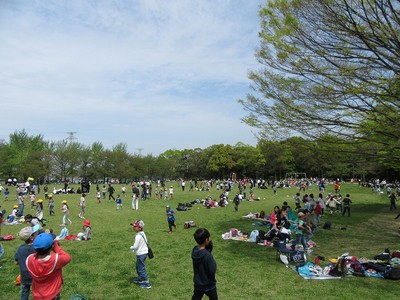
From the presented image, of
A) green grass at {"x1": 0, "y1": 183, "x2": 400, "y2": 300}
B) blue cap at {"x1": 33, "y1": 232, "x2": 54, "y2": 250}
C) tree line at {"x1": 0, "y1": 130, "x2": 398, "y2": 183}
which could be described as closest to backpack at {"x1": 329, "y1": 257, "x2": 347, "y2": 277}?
green grass at {"x1": 0, "y1": 183, "x2": 400, "y2": 300}

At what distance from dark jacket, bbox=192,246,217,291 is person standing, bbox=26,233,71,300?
5.72 feet

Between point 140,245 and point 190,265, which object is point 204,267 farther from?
point 190,265

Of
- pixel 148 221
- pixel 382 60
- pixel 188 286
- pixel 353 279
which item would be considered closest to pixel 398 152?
pixel 382 60

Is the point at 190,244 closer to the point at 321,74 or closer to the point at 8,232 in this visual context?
the point at 321,74

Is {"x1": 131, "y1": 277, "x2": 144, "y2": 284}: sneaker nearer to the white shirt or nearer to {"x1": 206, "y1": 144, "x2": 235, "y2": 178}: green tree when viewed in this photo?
the white shirt

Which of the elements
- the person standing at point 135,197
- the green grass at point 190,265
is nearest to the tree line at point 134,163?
the person standing at point 135,197

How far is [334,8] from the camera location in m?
9.14

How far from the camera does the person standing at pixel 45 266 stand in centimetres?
412

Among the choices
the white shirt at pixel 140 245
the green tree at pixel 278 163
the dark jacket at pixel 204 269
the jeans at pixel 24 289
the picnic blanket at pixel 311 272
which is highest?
the green tree at pixel 278 163

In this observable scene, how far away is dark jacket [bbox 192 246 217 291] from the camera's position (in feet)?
15.2

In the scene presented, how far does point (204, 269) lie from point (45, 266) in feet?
6.89

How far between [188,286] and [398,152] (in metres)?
11.1

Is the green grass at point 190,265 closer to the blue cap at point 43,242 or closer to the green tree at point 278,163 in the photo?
the blue cap at point 43,242

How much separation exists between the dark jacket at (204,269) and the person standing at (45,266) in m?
1.74
